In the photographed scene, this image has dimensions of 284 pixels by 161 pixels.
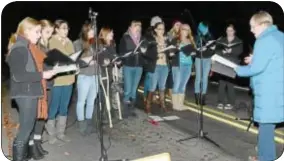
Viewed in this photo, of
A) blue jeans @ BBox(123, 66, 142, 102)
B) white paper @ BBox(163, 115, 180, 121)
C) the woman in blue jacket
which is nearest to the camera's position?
the woman in blue jacket

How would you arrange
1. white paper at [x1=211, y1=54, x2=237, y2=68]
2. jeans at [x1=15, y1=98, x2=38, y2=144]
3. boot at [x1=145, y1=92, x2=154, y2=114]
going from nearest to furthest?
jeans at [x1=15, y1=98, x2=38, y2=144] → white paper at [x1=211, y1=54, x2=237, y2=68] → boot at [x1=145, y1=92, x2=154, y2=114]

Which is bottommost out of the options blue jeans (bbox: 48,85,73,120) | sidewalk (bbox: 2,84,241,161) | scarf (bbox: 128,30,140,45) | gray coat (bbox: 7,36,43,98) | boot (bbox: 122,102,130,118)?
sidewalk (bbox: 2,84,241,161)

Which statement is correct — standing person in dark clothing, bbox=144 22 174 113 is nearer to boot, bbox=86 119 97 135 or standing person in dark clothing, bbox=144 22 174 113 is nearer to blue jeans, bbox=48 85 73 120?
boot, bbox=86 119 97 135

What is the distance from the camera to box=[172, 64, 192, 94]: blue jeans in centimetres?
827

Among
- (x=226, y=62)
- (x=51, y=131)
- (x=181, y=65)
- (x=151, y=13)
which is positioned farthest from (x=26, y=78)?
(x=151, y=13)

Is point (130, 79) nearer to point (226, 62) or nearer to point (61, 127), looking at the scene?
point (61, 127)

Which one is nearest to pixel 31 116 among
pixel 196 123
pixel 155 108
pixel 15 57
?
pixel 15 57

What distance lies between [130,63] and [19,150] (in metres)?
3.35

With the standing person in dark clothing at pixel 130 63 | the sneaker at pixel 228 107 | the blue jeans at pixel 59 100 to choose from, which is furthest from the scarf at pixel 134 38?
the sneaker at pixel 228 107

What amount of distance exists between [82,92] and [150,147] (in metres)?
1.38

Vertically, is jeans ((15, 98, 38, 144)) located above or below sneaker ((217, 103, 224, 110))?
above

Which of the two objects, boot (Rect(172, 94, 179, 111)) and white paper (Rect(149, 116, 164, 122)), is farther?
boot (Rect(172, 94, 179, 111))

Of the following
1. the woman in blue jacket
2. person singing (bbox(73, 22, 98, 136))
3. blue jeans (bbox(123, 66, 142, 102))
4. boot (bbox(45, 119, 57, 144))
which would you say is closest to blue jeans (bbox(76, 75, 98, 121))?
person singing (bbox(73, 22, 98, 136))

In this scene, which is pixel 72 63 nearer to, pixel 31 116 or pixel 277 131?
pixel 31 116
